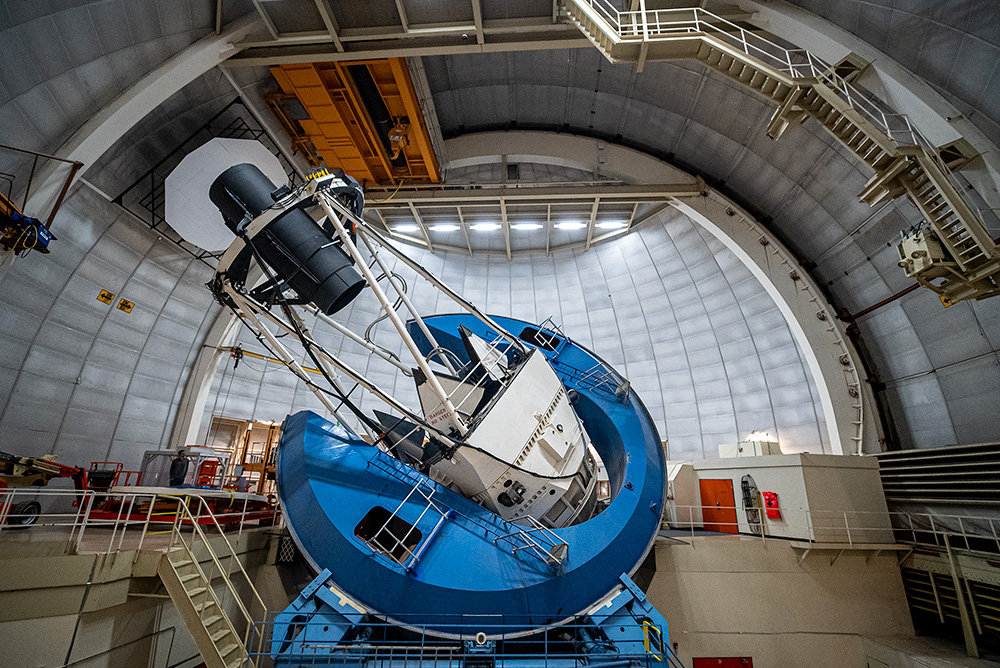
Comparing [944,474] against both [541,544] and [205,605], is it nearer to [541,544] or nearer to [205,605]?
[541,544]

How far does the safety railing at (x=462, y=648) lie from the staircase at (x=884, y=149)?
809 centimetres

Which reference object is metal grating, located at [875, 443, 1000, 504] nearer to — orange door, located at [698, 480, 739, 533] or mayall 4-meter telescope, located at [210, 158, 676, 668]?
orange door, located at [698, 480, 739, 533]

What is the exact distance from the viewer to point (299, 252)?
7.58m

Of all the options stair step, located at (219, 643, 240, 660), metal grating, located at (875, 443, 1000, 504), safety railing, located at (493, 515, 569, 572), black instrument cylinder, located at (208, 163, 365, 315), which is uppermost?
black instrument cylinder, located at (208, 163, 365, 315)

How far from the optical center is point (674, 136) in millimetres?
16688

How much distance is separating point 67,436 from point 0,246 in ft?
21.0

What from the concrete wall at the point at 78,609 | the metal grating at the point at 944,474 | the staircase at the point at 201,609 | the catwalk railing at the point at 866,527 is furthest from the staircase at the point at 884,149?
the concrete wall at the point at 78,609

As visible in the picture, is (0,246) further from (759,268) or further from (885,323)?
(885,323)

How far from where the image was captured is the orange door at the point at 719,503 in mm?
13156

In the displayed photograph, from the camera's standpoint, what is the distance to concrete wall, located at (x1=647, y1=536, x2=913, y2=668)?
32.8 ft

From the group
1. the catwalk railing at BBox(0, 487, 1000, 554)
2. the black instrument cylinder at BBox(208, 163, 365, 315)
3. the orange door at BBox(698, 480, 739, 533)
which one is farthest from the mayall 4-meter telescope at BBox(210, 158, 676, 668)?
the orange door at BBox(698, 480, 739, 533)

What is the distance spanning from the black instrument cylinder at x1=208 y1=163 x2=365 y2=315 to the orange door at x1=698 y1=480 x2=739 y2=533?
11520 mm

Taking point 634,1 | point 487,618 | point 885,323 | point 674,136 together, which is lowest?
point 487,618

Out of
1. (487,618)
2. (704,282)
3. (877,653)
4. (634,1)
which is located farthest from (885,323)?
(487,618)
